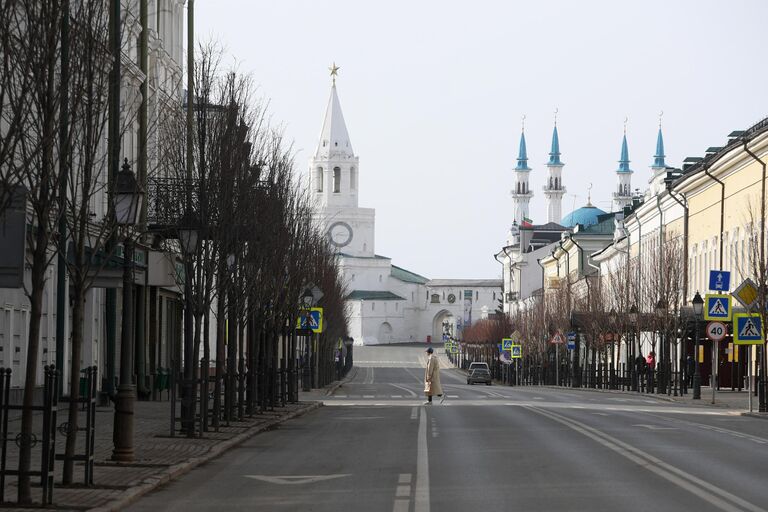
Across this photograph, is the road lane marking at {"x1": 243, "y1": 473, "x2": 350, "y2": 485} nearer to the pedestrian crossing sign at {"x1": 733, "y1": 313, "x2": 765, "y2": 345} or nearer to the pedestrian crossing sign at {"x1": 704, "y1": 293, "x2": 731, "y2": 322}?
the pedestrian crossing sign at {"x1": 733, "y1": 313, "x2": 765, "y2": 345}

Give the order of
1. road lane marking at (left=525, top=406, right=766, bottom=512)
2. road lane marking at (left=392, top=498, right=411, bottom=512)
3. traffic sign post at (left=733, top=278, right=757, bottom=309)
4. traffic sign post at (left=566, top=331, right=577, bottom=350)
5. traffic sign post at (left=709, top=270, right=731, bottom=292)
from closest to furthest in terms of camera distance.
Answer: road lane marking at (left=392, top=498, right=411, bottom=512), road lane marking at (left=525, top=406, right=766, bottom=512), traffic sign post at (left=733, top=278, right=757, bottom=309), traffic sign post at (left=709, top=270, right=731, bottom=292), traffic sign post at (left=566, top=331, right=577, bottom=350)

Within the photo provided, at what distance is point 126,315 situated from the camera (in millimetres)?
19359

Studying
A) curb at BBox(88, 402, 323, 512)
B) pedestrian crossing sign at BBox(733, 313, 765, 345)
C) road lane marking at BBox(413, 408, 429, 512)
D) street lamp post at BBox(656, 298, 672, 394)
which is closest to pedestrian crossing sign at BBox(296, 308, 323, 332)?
pedestrian crossing sign at BBox(733, 313, 765, 345)

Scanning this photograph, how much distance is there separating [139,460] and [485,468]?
4.37 m

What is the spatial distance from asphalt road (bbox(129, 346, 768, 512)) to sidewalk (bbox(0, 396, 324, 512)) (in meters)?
0.30

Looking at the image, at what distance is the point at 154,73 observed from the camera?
4444cm

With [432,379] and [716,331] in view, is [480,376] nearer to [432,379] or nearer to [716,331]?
[432,379]

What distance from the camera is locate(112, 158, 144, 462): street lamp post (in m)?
17.0

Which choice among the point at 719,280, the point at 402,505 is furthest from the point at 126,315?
the point at 719,280

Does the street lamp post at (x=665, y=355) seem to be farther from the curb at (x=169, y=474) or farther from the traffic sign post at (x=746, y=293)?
the curb at (x=169, y=474)

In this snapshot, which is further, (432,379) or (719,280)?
(719,280)

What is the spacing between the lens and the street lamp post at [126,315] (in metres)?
17.0

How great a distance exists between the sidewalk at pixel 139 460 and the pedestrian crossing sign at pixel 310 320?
49.2 ft

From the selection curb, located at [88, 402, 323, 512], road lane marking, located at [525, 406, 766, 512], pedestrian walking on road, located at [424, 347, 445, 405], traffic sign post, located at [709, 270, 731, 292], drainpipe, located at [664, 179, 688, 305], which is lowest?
curb, located at [88, 402, 323, 512]
